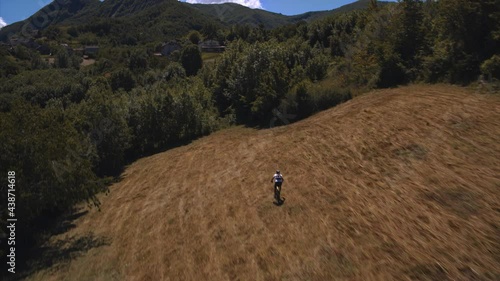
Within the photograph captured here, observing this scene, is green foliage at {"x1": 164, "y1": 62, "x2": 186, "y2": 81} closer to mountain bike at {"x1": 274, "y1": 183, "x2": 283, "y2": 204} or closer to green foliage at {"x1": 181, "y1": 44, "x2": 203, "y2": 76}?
green foliage at {"x1": 181, "y1": 44, "x2": 203, "y2": 76}

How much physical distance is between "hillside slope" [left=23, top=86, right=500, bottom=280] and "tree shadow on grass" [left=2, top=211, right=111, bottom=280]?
190mm

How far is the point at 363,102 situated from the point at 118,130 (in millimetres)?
28762

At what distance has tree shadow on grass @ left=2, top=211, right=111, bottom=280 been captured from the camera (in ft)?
72.7

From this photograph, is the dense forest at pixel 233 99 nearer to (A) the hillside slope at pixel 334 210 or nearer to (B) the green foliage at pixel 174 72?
(A) the hillside slope at pixel 334 210

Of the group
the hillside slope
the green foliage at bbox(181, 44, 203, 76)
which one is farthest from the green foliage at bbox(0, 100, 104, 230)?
the green foliage at bbox(181, 44, 203, 76)

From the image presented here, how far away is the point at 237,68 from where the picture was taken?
191 ft

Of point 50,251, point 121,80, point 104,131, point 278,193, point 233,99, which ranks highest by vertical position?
point 104,131

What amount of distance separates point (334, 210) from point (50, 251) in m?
18.8

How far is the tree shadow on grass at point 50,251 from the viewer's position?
872 inches

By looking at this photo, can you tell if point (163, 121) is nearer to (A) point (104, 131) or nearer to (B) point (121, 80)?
(A) point (104, 131)

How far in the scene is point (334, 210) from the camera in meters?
21.1

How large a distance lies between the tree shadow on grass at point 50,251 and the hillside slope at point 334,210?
7.5 inches

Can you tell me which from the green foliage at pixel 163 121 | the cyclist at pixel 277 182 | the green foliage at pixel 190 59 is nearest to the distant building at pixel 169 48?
the green foliage at pixel 190 59

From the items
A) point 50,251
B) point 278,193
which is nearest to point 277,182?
point 278,193
